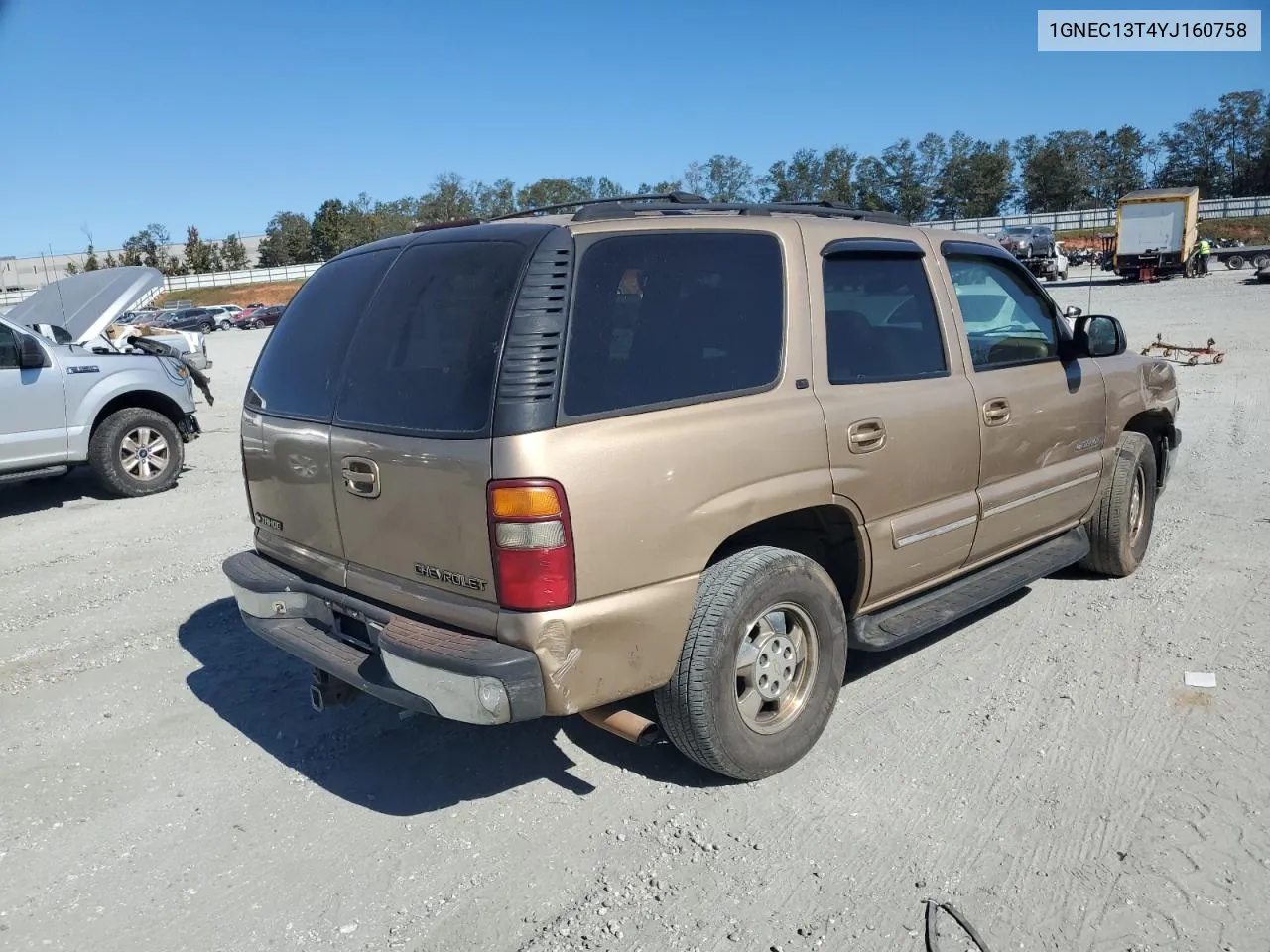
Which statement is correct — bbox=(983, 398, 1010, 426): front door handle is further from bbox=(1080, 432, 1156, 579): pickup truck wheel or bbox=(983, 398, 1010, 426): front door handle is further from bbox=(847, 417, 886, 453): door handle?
bbox=(1080, 432, 1156, 579): pickup truck wheel

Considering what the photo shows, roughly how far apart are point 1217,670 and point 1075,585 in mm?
1300

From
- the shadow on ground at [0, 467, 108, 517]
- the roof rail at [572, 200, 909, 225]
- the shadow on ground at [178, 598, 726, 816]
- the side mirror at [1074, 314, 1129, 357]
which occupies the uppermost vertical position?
the roof rail at [572, 200, 909, 225]

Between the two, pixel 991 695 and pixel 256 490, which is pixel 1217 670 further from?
pixel 256 490

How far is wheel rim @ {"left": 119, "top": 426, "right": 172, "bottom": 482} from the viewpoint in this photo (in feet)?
29.5

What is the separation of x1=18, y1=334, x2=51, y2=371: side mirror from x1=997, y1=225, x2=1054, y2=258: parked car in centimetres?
3269

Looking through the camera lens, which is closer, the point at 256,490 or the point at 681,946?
the point at 681,946

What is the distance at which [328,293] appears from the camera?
3.86 metres

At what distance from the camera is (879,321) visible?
4023mm

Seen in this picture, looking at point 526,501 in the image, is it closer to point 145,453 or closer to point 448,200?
point 145,453

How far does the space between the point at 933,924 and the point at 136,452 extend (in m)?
8.50

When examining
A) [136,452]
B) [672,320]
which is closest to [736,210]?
[672,320]

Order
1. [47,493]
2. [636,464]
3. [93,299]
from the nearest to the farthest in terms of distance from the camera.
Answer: [636,464] < [47,493] < [93,299]

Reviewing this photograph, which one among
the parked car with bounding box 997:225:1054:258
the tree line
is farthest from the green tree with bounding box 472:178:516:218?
the parked car with bounding box 997:225:1054:258

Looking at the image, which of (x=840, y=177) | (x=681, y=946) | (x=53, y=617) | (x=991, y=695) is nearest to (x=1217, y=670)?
(x=991, y=695)
